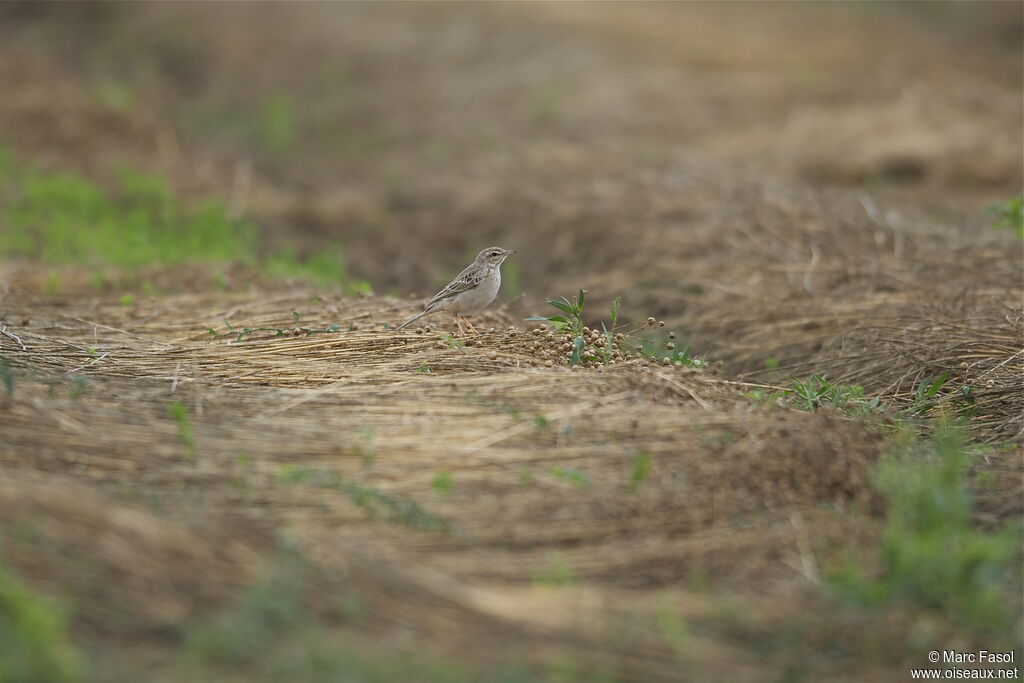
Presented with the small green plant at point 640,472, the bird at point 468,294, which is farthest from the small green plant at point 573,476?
the bird at point 468,294

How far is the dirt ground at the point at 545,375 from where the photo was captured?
4398 mm

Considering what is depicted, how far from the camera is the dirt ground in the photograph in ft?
14.4

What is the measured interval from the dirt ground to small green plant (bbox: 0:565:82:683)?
0.70 feet

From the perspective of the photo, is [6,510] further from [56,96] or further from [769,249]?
[56,96]

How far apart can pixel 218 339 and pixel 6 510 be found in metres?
3.04

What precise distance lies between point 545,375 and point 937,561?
258 centimetres

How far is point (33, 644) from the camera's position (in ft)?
12.7

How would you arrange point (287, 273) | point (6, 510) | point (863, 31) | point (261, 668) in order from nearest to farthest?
point (261, 668)
point (6, 510)
point (287, 273)
point (863, 31)

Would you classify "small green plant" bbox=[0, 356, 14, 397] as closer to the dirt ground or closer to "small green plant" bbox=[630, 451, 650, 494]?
the dirt ground

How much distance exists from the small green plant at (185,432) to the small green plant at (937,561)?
3219 millimetres

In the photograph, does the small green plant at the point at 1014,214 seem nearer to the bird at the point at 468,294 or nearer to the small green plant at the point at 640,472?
the bird at the point at 468,294

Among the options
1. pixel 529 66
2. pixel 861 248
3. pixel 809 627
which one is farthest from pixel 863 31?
pixel 809 627

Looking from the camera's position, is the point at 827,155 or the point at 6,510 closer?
the point at 6,510

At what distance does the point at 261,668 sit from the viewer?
4.04 metres
